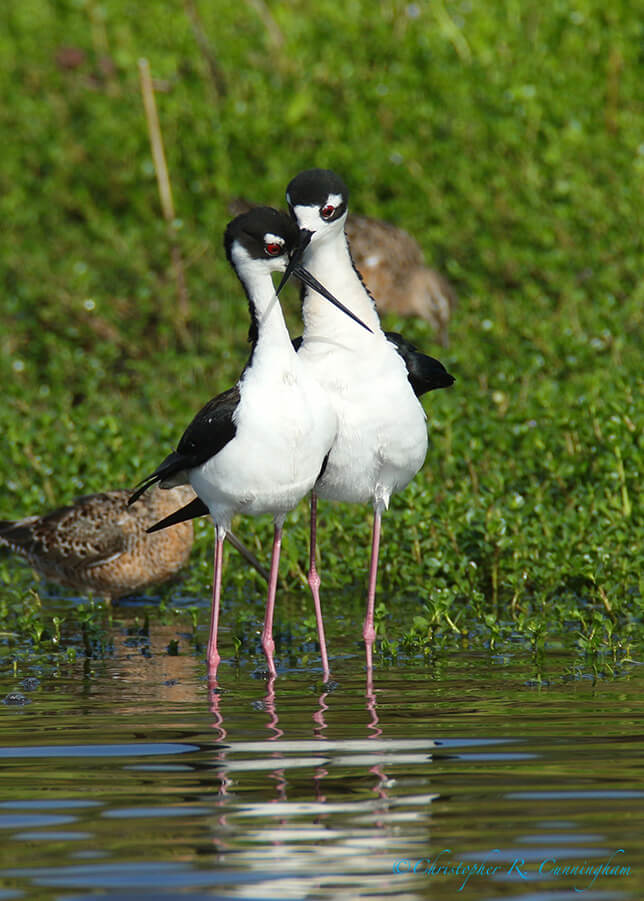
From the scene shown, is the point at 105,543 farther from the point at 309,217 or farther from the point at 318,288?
the point at 309,217

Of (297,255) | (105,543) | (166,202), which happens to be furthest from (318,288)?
(166,202)

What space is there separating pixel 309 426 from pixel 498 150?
866 cm

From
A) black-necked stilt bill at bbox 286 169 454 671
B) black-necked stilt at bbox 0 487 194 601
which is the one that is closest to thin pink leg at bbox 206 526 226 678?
black-necked stilt bill at bbox 286 169 454 671

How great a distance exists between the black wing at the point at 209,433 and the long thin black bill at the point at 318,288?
0.53 m

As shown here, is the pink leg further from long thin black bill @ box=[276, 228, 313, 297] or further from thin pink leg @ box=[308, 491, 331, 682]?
long thin black bill @ box=[276, 228, 313, 297]

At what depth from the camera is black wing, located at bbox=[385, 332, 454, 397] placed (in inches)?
274

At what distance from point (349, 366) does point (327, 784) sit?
6.90 feet

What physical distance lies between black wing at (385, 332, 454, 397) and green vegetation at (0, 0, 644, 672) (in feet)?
3.12

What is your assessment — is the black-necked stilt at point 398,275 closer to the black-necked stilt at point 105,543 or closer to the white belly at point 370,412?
the black-necked stilt at point 105,543

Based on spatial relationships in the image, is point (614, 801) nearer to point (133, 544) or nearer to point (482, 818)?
point (482, 818)

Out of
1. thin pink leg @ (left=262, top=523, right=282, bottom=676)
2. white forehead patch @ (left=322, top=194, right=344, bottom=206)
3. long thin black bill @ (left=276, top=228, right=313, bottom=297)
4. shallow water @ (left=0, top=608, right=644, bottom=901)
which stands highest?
white forehead patch @ (left=322, top=194, right=344, bottom=206)

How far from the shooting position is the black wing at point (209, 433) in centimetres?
633

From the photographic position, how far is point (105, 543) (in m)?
8.75

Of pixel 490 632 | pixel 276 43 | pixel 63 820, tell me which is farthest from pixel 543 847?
→ pixel 276 43
